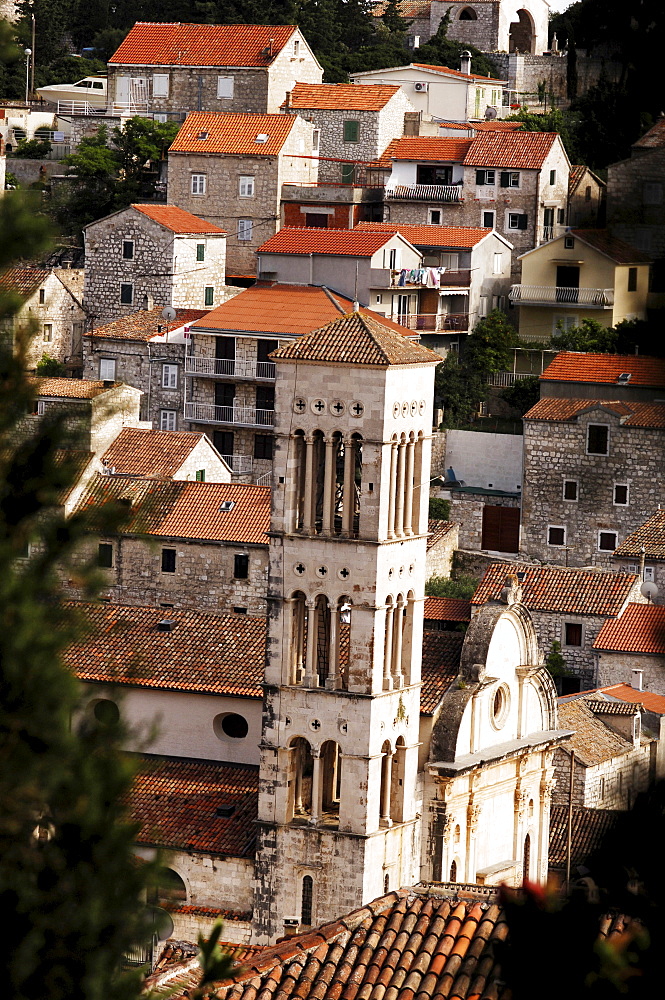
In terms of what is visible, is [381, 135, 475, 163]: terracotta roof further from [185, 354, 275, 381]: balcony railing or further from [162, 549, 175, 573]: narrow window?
[162, 549, 175, 573]: narrow window

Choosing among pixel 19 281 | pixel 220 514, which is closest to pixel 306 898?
pixel 220 514

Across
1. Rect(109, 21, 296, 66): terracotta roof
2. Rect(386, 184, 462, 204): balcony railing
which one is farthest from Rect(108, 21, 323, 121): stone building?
Rect(386, 184, 462, 204): balcony railing

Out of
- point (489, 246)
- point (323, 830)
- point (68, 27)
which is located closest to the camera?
point (323, 830)

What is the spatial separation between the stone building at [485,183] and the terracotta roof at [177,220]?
5893 millimetres


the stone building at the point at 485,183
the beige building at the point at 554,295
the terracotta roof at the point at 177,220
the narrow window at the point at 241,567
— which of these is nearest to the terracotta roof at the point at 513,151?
the stone building at the point at 485,183

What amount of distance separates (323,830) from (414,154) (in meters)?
34.3

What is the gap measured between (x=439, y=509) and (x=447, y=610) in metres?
7.53

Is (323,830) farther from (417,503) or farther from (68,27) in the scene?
(68,27)

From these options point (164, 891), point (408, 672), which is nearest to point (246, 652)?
point (408, 672)

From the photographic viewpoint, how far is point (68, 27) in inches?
3282

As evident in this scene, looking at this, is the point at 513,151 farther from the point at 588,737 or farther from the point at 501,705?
the point at 501,705

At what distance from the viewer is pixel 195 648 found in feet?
107

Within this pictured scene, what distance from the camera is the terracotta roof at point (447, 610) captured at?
40.6 m

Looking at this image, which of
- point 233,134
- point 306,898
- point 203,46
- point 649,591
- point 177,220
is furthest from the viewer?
point 203,46
